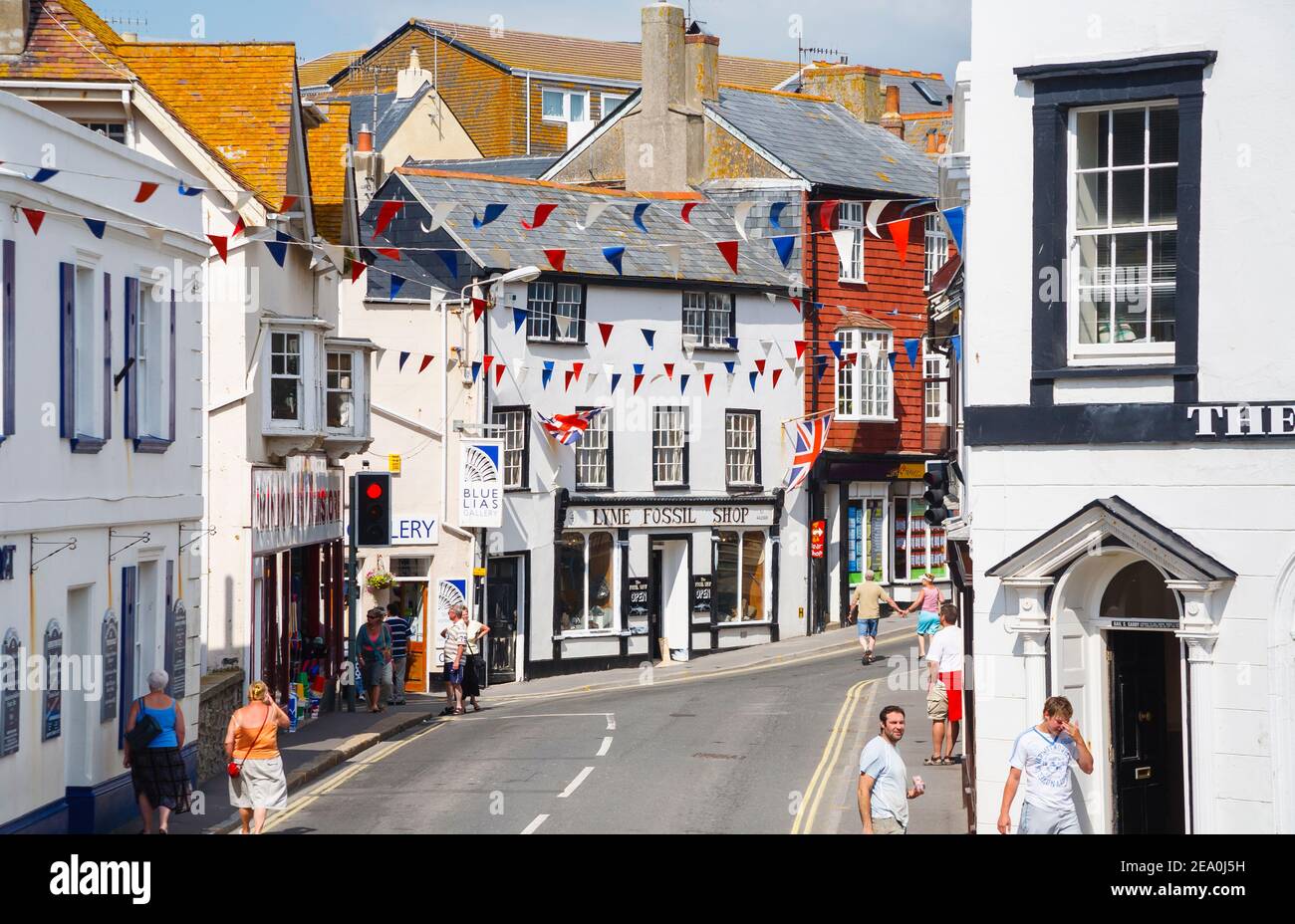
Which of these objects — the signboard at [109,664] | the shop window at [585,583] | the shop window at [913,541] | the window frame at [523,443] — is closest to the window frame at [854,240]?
the shop window at [913,541]

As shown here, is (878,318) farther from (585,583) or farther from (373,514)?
(373,514)

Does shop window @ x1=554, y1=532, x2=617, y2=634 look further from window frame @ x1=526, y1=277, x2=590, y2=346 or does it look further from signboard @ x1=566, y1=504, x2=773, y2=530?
window frame @ x1=526, y1=277, x2=590, y2=346

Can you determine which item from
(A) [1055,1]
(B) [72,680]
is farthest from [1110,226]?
(B) [72,680]

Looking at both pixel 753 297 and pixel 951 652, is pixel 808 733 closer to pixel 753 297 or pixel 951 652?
pixel 951 652

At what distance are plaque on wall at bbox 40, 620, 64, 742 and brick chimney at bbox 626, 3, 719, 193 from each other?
27673 mm

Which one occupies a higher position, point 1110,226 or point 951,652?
point 1110,226

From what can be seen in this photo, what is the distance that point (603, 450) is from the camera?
38812mm

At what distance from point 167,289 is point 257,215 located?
18.2ft

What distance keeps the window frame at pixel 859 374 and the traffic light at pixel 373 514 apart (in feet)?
59.1

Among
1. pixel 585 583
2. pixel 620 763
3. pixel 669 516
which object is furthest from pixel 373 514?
pixel 669 516

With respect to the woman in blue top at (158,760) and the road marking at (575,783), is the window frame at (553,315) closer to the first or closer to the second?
the road marking at (575,783)

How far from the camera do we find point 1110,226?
547 inches

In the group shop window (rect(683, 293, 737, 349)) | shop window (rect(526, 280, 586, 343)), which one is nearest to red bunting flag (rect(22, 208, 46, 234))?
shop window (rect(526, 280, 586, 343))

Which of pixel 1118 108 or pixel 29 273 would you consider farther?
pixel 29 273
